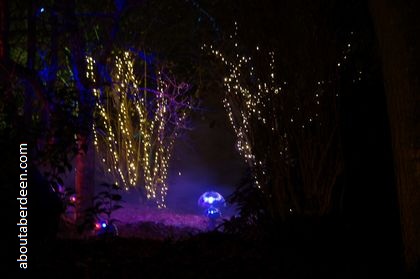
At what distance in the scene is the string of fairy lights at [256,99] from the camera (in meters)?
5.87

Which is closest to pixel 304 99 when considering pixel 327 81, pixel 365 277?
pixel 327 81

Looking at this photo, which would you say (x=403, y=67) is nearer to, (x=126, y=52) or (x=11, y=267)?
(x=11, y=267)

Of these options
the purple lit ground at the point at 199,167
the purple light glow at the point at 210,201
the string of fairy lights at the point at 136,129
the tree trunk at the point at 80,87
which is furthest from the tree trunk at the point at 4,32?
the purple lit ground at the point at 199,167

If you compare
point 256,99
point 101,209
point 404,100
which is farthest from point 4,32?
point 404,100

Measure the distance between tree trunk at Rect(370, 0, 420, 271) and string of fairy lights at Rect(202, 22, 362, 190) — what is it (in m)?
1.68

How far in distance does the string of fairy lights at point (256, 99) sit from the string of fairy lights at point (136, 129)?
5.31 m

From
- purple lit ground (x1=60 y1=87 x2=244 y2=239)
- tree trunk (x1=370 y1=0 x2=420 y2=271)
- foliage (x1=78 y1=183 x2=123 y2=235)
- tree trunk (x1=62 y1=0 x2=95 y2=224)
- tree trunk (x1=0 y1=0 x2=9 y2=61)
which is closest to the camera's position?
tree trunk (x1=370 y1=0 x2=420 y2=271)

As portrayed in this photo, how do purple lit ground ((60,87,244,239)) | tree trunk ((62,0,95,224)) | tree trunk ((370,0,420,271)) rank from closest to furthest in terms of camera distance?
tree trunk ((370,0,420,271)) → tree trunk ((62,0,95,224)) → purple lit ground ((60,87,244,239))

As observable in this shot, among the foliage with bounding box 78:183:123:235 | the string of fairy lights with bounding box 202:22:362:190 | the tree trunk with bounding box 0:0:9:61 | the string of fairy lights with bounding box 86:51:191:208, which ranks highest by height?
the string of fairy lights with bounding box 86:51:191:208

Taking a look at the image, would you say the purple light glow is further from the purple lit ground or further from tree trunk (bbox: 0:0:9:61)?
tree trunk (bbox: 0:0:9:61)

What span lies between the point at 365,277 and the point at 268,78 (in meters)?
2.37

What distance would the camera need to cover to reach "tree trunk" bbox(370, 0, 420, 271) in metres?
4.00

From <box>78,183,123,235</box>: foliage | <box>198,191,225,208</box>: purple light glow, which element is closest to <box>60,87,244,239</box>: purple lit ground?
<box>198,191,225,208</box>: purple light glow

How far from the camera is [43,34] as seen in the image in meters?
9.01
